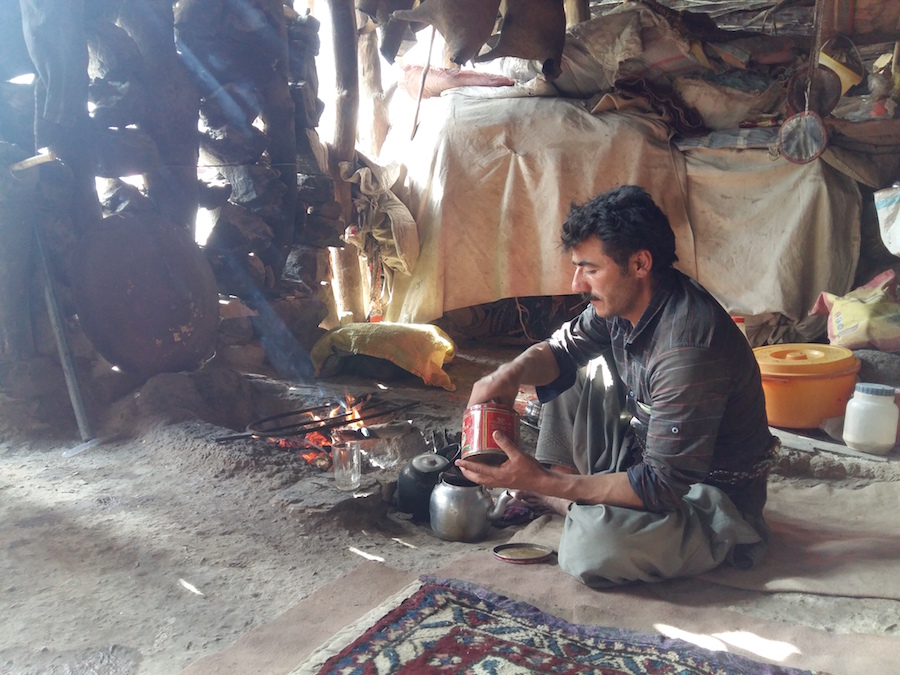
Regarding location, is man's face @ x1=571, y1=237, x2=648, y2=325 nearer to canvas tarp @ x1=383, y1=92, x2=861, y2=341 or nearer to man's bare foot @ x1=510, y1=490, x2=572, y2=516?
man's bare foot @ x1=510, y1=490, x2=572, y2=516

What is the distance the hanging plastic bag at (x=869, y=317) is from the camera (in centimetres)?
376

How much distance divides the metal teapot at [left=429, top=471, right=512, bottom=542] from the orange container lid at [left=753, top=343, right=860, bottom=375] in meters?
1.64

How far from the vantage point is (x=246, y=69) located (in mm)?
4742

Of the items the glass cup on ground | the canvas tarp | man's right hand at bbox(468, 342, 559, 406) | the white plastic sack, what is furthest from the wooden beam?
the glass cup on ground

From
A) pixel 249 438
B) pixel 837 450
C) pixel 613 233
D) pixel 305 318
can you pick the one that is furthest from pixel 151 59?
pixel 837 450

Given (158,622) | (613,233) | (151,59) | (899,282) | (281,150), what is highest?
(151,59)

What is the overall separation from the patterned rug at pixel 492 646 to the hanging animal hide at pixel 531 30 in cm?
275

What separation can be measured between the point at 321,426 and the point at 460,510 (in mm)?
1378

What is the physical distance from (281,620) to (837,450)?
2669mm

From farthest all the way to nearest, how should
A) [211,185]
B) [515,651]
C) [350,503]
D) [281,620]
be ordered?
[211,185], [350,503], [281,620], [515,651]

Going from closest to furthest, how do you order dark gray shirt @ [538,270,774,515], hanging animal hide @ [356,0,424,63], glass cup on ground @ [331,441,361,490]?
dark gray shirt @ [538,270,774,515] → glass cup on ground @ [331,441,361,490] → hanging animal hide @ [356,0,424,63]

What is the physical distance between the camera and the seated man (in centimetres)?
192

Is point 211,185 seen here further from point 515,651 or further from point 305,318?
point 515,651

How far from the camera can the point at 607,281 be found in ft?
6.81
